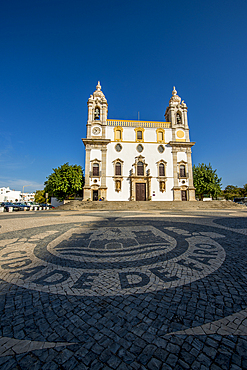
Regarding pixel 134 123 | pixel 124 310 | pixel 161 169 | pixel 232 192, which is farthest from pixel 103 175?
pixel 232 192

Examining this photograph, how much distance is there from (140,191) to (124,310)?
90.5 feet

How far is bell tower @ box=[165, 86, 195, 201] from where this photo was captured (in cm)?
2959

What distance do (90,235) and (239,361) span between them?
15.9 ft

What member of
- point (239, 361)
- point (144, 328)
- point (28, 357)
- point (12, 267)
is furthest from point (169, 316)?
point (12, 267)


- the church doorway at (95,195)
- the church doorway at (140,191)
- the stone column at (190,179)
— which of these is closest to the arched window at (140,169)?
the church doorway at (140,191)

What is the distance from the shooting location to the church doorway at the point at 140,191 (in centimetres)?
2923

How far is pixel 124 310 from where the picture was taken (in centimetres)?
200

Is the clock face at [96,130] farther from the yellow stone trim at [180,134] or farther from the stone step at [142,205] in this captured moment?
the yellow stone trim at [180,134]

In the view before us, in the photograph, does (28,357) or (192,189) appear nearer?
(28,357)

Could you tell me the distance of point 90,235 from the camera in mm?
5766

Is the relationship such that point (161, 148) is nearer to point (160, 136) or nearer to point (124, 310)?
point (160, 136)

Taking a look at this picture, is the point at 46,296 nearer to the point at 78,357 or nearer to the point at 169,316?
the point at 78,357

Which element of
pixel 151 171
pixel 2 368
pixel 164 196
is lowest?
pixel 2 368

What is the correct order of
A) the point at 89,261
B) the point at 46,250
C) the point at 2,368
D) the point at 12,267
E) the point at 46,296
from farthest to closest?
1. the point at 46,250
2. the point at 89,261
3. the point at 12,267
4. the point at 46,296
5. the point at 2,368
